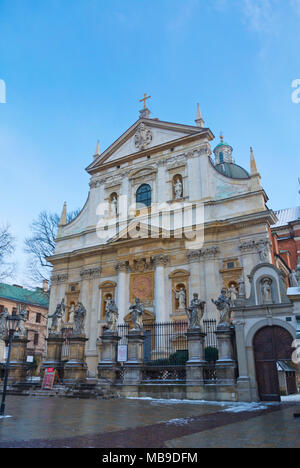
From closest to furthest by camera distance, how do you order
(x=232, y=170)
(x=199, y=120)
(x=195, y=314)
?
(x=195, y=314), (x=199, y=120), (x=232, y=170)

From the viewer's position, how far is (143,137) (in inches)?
1220

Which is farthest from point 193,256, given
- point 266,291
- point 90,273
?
point 266,291

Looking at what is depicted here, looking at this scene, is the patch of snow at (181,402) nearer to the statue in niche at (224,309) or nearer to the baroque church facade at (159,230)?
the statue in niche at (224,309)

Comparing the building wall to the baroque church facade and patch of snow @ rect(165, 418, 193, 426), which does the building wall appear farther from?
patch of snow @ rect(165, 418, 193, 426)

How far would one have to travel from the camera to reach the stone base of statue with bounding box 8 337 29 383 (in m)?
20.7

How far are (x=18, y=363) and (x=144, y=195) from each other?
15.0m

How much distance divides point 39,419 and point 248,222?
18.2 m

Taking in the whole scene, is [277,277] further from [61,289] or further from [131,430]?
[61,289]

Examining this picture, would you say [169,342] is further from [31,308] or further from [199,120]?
[31,308]

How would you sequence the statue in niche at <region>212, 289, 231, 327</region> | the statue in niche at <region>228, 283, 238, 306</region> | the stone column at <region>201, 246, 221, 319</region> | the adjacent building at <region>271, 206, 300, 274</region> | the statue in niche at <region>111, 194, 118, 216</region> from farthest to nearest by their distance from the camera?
the adjacent building at <region>271, 206, 300, 274</region>, the statue in niche at <region>111, 194, 118, 216</region>, the stone column at <region>201, 246, 221, 319</region>, the statue in niche at <region>228, 283, 238, 306</region>, the statue in niche at <region>212, 289, 231, 327</region>

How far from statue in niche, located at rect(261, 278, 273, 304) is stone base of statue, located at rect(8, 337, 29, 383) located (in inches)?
553

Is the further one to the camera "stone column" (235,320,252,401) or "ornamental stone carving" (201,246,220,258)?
"ornamental stone carving" (201,246,220,258)

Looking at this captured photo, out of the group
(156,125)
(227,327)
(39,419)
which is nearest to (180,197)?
(156,125)

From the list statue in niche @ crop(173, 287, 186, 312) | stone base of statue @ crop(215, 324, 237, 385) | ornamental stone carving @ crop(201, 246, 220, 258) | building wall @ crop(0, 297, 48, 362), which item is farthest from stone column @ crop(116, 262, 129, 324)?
building wall @ crop(0, 297, 48, 362)
